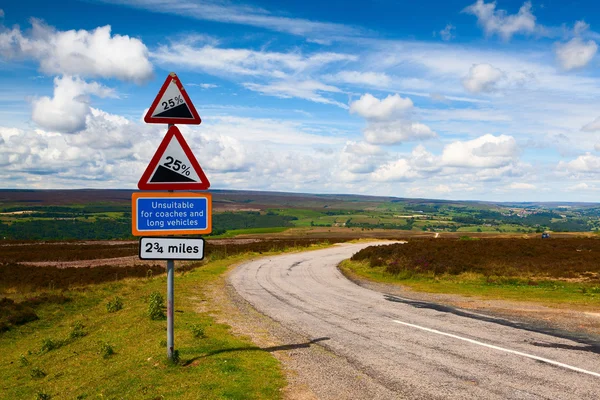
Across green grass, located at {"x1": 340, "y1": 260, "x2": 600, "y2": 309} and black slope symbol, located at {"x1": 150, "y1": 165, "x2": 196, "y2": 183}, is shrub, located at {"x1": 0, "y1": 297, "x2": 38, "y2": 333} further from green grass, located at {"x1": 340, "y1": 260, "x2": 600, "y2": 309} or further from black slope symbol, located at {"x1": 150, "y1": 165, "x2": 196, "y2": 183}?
green grass, located at {"x1": 340, "y1": 260, "x2": 600, "y2": 309}

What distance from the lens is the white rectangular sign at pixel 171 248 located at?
7.28 meters

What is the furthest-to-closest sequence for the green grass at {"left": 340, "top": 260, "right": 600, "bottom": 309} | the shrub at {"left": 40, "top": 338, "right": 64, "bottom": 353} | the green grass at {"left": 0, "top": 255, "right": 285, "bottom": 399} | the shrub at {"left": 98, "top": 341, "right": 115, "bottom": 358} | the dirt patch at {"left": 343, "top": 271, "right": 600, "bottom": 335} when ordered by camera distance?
the green grass at {"left": 340, "top": 260, "right": 600, "bottom": 309}
the shrub at {"left": 40, "top": 338, "right": 64, "bottom": 353}
the dirt patch at {"left": 343, "top": 271, "right": 600, "bottom": 335}
the shrub at {"left": 98, "top": 341, "right": 115, "bottom": 358}
the green grass at {"left": 0, "top": 255, "right": 285, "bottom": 399}

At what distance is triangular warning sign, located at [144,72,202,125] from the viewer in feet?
23.8

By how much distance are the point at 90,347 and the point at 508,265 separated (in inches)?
832

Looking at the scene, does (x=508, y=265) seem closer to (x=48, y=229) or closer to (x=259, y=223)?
(x=48, y=229)

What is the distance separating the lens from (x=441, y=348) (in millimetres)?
9008

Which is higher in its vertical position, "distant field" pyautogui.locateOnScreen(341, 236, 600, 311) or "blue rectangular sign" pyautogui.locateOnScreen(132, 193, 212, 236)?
"blue rectangular sign" pyautogui.locateOnScreen(132, 193, 212, 236)

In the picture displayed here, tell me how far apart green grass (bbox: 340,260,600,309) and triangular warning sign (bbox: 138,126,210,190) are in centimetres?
1380

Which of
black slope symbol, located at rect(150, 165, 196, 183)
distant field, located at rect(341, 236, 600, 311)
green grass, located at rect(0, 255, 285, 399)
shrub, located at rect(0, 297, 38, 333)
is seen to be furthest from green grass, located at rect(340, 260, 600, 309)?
shrub, located at rect(0, 297, 38, 333)

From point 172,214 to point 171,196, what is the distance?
32 centimetres

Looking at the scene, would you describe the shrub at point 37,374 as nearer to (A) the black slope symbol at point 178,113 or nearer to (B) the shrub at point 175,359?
(B) the shrub at point 175,359

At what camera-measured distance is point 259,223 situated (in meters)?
199

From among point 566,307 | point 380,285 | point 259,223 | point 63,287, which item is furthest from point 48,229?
point 566,307

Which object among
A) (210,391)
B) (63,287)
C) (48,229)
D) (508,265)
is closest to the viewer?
(210,391)
